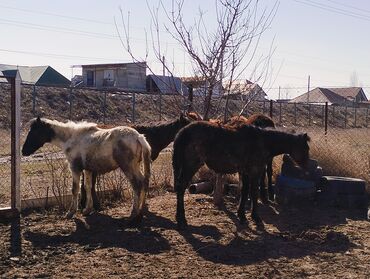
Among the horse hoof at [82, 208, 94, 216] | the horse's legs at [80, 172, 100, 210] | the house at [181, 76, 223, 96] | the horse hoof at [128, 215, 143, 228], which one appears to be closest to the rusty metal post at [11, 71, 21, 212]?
the horse hoof at [82, 208, 94, 216]

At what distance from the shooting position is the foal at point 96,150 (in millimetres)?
7832

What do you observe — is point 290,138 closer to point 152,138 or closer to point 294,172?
point 294,172

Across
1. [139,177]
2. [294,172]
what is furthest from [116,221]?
[294,172]

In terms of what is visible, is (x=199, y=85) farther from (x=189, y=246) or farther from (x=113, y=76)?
(x=113, y=76)

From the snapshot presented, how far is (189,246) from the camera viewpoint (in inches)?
261

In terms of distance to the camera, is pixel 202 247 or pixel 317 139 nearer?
pixel 202 247

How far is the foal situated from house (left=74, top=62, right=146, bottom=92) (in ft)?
129

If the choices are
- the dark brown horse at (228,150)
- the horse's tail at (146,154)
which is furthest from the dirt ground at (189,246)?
the horse's tail at (146,154)

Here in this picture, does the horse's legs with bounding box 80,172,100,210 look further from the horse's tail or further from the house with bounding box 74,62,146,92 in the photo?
the house with bounding box 74,62,146,92

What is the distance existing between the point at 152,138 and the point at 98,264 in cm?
405

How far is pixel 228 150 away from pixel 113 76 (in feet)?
148

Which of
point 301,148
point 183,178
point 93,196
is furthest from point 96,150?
point 301,148

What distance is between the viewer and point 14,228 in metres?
7.32

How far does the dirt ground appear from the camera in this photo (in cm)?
569
